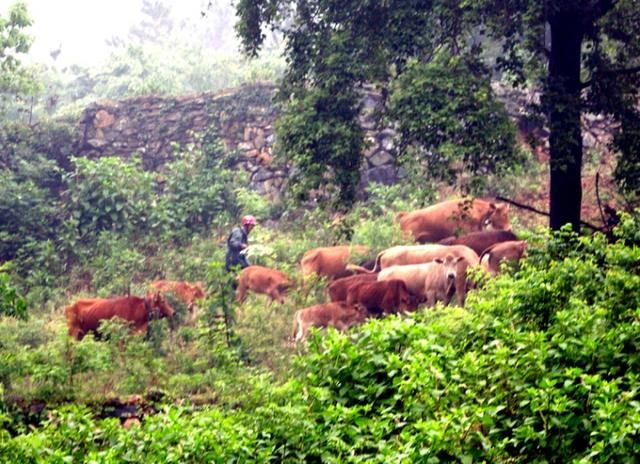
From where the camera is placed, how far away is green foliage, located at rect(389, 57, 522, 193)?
40.2 feet

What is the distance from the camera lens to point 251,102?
74.4ft

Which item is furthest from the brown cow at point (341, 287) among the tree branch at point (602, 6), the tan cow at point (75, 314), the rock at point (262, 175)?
the rock at point (262, 175)

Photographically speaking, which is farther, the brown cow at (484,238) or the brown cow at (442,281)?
the brown cow at (484,238)

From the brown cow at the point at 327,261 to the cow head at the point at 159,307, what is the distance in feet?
8.50

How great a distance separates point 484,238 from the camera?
15.1 meters

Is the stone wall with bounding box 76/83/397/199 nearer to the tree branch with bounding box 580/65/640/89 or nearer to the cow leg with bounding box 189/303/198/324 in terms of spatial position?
the cow leg with bounding box 189/303/198/324

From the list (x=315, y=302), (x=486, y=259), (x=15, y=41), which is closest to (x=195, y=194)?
(x=15, y=41)

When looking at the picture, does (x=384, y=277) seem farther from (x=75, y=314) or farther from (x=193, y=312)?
(x=75, y=314)

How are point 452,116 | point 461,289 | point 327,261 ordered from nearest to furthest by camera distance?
1. point 452,116
2. point 461,289
3. point 327,261

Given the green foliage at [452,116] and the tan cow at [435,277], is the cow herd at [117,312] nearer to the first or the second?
the tan cow at [435,277]

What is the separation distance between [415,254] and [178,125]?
968 centimetres

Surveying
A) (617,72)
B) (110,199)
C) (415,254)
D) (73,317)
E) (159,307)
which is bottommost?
(73,317)

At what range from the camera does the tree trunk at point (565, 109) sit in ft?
42.0

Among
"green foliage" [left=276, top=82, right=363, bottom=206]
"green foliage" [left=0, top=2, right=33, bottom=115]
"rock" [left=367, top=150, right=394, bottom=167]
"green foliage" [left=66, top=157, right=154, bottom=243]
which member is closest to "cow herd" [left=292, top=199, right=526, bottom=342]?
"green foliage" [left=276, top=82, right=363, bottom=206]
